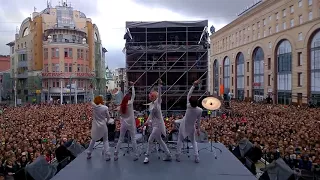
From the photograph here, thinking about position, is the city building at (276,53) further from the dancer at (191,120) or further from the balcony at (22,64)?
the dancer at (191,120)

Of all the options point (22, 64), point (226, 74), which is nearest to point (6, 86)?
point (22, 64)

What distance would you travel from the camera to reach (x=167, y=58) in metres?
25.0

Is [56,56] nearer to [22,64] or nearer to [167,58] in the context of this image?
[22,64]

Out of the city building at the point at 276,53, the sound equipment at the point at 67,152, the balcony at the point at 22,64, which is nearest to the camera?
the sound equipment at the point at 67,152

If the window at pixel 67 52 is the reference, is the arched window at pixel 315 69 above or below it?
below

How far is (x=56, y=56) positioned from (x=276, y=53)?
30.6 m

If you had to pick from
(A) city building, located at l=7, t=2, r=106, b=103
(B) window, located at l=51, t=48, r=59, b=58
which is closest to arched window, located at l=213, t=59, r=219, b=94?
(A) city building, located at l=7, t=2, r=106, b=103

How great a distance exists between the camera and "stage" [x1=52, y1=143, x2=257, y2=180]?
248 inches

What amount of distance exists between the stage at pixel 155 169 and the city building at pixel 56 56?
38.1 m

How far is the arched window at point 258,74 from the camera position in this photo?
47844 mm

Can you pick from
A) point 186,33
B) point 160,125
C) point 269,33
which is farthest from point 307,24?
point 160,125

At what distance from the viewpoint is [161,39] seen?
83.1 ft

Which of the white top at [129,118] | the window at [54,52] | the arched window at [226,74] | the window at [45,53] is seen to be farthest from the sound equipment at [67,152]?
the arched window at [226,74]

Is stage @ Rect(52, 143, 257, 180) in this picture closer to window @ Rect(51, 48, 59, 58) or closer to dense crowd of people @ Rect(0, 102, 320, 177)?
dense crowd of people @ Rect(0, 102, 320, 177)
